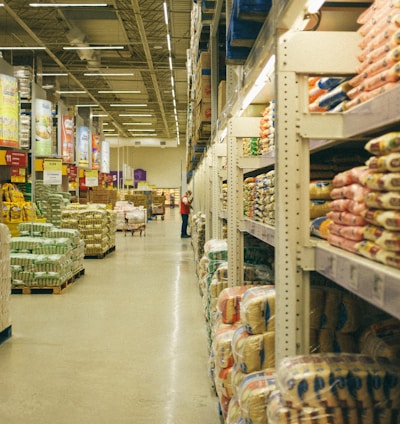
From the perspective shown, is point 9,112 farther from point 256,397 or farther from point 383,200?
point 383,200

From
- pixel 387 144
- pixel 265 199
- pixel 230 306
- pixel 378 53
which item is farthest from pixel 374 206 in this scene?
pixel 265 199

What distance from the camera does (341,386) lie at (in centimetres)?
196

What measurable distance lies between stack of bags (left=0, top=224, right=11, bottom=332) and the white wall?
42.1 meters

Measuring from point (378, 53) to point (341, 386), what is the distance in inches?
47.0

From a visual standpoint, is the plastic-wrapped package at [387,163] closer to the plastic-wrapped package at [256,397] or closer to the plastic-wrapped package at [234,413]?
the plastic-wrapped package at [256,397]

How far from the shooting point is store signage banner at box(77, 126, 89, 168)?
68.8ft

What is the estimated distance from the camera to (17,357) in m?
5.51

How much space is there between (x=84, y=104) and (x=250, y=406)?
27174 millimetres

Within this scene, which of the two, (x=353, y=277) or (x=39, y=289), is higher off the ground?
(x=353, y=277)

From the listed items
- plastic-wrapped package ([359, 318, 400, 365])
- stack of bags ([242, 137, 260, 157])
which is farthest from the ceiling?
plastic-wrapped package ([359, 318, 400, 365])

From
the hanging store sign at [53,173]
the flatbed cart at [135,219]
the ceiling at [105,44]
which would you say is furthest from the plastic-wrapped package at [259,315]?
the flatbed cart at [135,219]

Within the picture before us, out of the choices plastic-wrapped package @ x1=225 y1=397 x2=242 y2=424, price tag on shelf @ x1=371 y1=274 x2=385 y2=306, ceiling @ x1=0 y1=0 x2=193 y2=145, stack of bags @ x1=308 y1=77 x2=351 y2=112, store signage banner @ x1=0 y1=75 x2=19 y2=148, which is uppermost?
ceiling @ x1=0 y1=0 x2=193 y2=145

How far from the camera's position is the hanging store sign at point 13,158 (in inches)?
482

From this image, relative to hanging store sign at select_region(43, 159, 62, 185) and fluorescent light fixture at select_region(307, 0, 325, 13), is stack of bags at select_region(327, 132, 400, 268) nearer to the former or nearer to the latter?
fluorescent light fixture at select_region(307, 0, 325, 13)
